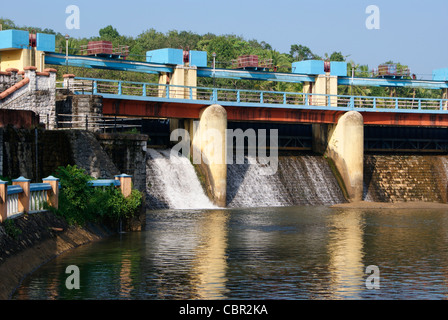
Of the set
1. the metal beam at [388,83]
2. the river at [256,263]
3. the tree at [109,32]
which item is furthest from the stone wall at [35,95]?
the tree at [109,32]

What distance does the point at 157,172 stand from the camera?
48.4 meters

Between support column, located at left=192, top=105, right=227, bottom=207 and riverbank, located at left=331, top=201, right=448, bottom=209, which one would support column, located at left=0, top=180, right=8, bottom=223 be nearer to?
support column, located at left=192, top=105, right=227, bottom=207

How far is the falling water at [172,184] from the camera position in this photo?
47.0 meters

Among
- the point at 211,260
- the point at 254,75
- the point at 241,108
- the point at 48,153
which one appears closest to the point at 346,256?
the point at 211,260

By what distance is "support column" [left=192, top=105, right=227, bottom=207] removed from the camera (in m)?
49.4

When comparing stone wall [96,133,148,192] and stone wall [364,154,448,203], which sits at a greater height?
stone wall [96,133,148,192]

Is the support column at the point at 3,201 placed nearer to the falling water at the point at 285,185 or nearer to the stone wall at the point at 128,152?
the stone wall at the point at 128,152

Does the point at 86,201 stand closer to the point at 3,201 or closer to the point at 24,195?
the point at 24,195

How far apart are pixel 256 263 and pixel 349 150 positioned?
3289cm

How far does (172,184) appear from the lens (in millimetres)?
48469

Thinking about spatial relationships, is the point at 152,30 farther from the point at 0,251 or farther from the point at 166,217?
the point at 0,251

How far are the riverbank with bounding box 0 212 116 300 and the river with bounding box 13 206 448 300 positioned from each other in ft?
1.17

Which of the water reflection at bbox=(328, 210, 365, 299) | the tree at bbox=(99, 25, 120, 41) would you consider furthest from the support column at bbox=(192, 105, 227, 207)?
the tree at bbox=(99, 25, 120, 41)
